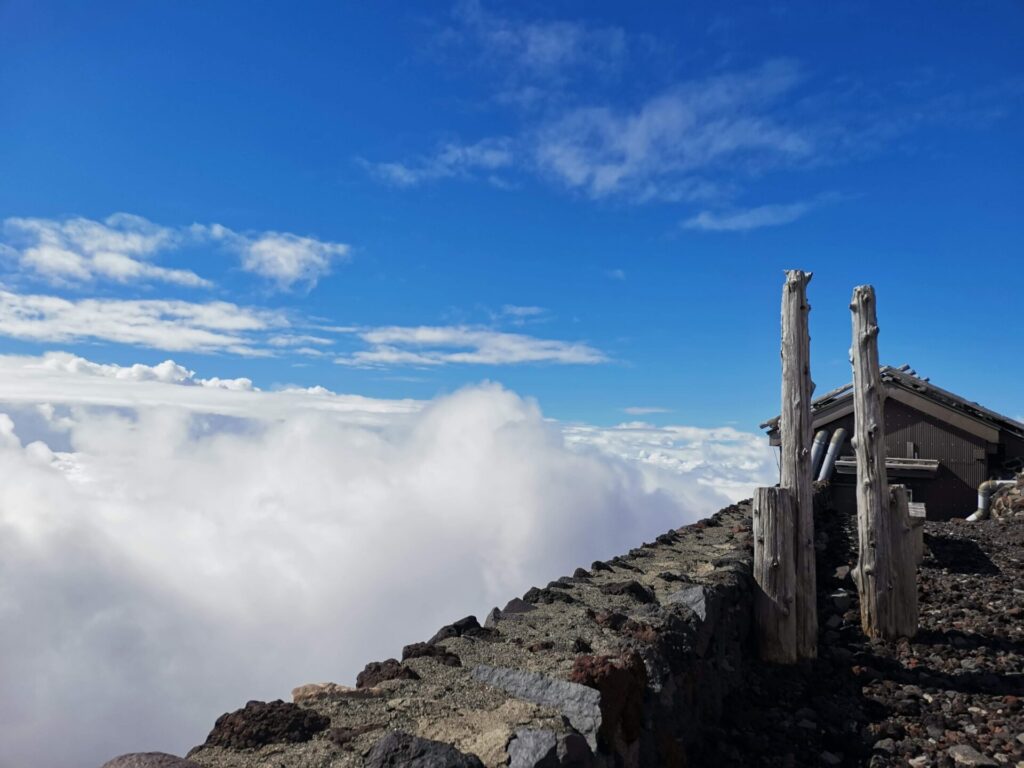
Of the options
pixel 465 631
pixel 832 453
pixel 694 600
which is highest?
pixel 832 453

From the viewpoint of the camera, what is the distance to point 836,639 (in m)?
8.91

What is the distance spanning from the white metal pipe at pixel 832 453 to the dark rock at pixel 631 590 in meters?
15.0

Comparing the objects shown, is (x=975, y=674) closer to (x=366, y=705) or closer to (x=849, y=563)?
(x=849, y=563)

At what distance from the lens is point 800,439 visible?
8.54 metres

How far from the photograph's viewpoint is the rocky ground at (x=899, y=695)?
613cm

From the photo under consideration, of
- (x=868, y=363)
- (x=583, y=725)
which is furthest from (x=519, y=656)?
(x=868, y=363)

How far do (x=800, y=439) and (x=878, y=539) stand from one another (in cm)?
158

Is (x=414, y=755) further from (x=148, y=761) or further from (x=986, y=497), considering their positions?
(x=986, y=497)

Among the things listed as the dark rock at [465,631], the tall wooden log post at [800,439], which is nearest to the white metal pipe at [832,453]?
the tall wooden log post at [800,439]

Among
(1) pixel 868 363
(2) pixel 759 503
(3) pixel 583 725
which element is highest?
(1) pixel 868 363

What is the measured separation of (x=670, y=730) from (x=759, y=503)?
11.6 feet

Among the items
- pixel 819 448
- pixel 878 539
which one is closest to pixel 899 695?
pixel 878 539

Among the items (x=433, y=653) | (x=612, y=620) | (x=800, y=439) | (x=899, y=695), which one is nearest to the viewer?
(x=433, y=653)

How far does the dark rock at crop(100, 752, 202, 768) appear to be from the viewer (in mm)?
3018
